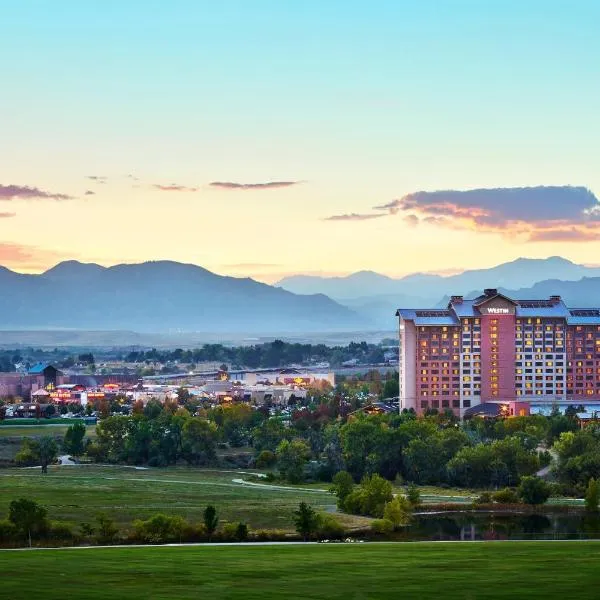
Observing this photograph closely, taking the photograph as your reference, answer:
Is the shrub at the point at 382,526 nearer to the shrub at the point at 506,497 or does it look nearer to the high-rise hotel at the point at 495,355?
the shrub at the point at 506,497

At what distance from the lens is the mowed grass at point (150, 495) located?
61.3 m

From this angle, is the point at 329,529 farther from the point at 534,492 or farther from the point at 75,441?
the point at 75,441

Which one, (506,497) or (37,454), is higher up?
(37,454)

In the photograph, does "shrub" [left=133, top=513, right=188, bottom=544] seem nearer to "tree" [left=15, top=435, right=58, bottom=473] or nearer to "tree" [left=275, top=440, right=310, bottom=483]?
"tree" [left=275, top=440, right=310, bottom=483]

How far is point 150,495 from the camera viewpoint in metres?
72.2

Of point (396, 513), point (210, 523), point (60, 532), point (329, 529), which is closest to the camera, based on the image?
point (60, 532)

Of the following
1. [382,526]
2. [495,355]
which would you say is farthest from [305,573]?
[495,355]

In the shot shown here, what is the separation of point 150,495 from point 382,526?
748 inches

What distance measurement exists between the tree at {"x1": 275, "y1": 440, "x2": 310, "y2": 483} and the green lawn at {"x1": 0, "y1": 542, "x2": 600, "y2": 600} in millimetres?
47263

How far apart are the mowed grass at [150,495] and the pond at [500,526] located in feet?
13.8

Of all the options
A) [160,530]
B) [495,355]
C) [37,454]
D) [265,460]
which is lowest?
[265,460]

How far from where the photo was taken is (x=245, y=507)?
66500mm

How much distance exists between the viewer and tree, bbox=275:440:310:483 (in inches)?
3578

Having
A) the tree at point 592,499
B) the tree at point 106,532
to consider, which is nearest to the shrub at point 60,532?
the tree at point 106,532
